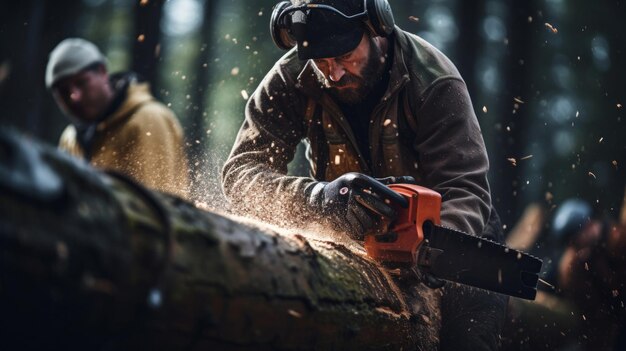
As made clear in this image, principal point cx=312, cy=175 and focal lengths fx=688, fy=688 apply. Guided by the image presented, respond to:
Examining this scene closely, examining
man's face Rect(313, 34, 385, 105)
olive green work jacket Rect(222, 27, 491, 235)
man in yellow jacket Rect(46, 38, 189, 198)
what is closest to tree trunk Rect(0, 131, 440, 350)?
olive green work jacket Rect(222, 27, 491, 235)

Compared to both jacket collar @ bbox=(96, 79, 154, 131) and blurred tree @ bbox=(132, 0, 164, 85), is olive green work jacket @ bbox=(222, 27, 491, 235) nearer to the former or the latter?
jacket collar @ bbox=(96, 79, 154, 131)

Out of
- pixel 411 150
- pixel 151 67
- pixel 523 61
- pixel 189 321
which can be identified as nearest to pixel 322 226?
pixel 411 150

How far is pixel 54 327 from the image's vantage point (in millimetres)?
1366

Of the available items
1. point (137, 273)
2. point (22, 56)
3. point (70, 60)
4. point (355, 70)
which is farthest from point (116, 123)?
point (137, 273)

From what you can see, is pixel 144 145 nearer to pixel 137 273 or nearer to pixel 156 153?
pixel 156 153

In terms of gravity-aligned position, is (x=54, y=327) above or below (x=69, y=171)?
below

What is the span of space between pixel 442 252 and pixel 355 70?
110 cm

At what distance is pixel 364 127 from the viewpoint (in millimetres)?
3514

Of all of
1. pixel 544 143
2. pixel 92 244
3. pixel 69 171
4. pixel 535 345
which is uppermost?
pixel 69 171

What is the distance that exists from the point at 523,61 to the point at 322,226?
9.74 metres

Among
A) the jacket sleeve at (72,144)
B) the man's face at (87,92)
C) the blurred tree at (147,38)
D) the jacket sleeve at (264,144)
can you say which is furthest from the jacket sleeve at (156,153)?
the blurred tree at (147,38)

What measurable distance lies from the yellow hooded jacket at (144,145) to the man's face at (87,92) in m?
0.27

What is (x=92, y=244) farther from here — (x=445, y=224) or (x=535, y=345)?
(x=535, y=345)

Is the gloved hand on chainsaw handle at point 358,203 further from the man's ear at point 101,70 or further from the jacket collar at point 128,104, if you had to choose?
the man's ear at point 101,70
